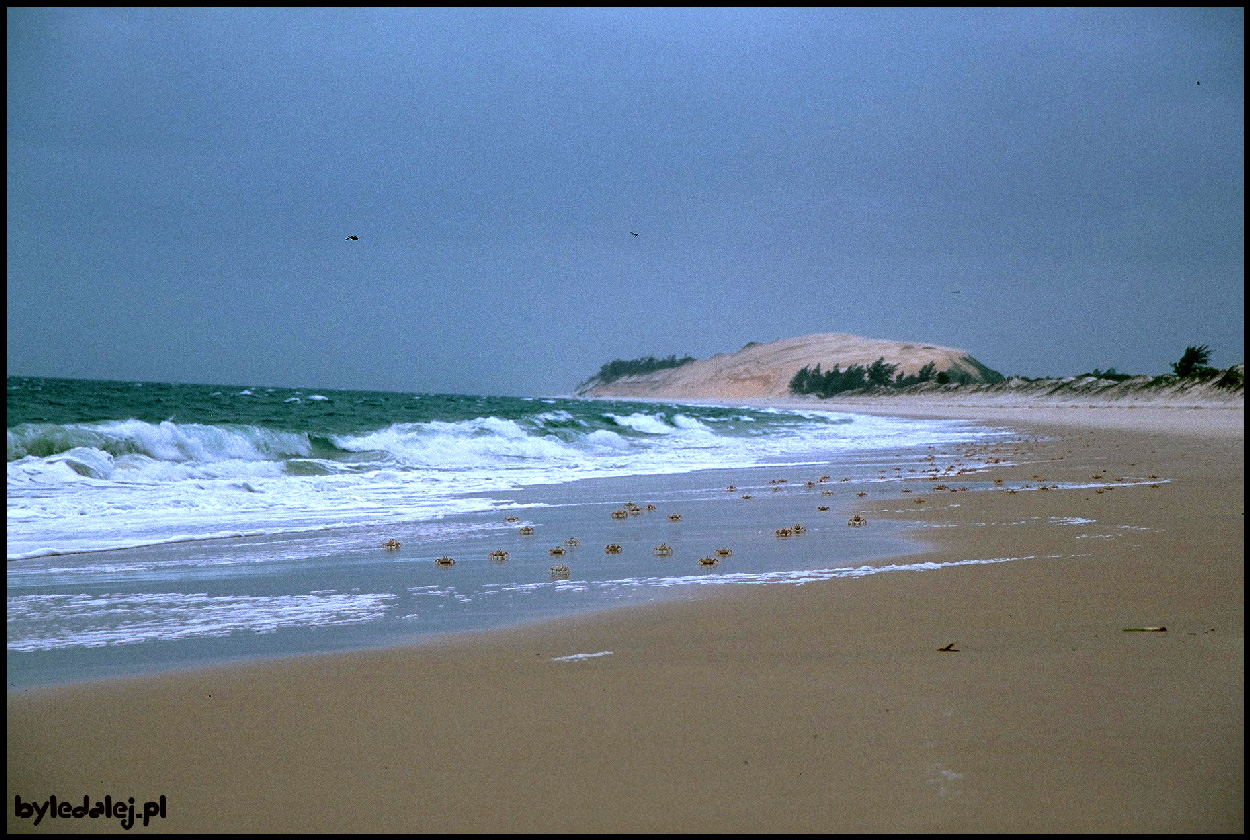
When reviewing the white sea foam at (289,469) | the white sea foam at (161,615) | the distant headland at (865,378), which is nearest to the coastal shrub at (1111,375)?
the distant headland at (865,378)

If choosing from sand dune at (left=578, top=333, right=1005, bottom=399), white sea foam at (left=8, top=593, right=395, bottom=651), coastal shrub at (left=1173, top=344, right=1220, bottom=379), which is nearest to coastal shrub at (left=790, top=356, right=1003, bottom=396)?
sand dune at (left=578, top=333, right=1005, bottom=399)

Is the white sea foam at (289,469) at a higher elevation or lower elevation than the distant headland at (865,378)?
lower

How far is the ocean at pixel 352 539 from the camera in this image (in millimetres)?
4199

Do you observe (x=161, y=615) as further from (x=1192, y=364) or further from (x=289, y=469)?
(x=1192, y=364)

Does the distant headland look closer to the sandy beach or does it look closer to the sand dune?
the sand dune

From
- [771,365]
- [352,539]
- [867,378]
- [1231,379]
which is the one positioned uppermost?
[771,365]

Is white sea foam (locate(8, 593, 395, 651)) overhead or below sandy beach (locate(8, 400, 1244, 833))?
below

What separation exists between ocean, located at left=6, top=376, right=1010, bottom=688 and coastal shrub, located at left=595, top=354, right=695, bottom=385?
11710cm

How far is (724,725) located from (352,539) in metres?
4.88

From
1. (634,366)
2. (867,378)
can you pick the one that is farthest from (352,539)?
(634,366)

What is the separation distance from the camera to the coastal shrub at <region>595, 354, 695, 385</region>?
13350 cm

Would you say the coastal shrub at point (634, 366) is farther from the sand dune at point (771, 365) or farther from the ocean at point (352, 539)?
the ocean at point (352, 539)

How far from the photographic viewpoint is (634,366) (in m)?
138

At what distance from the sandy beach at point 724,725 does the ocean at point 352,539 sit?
1.99 feet
